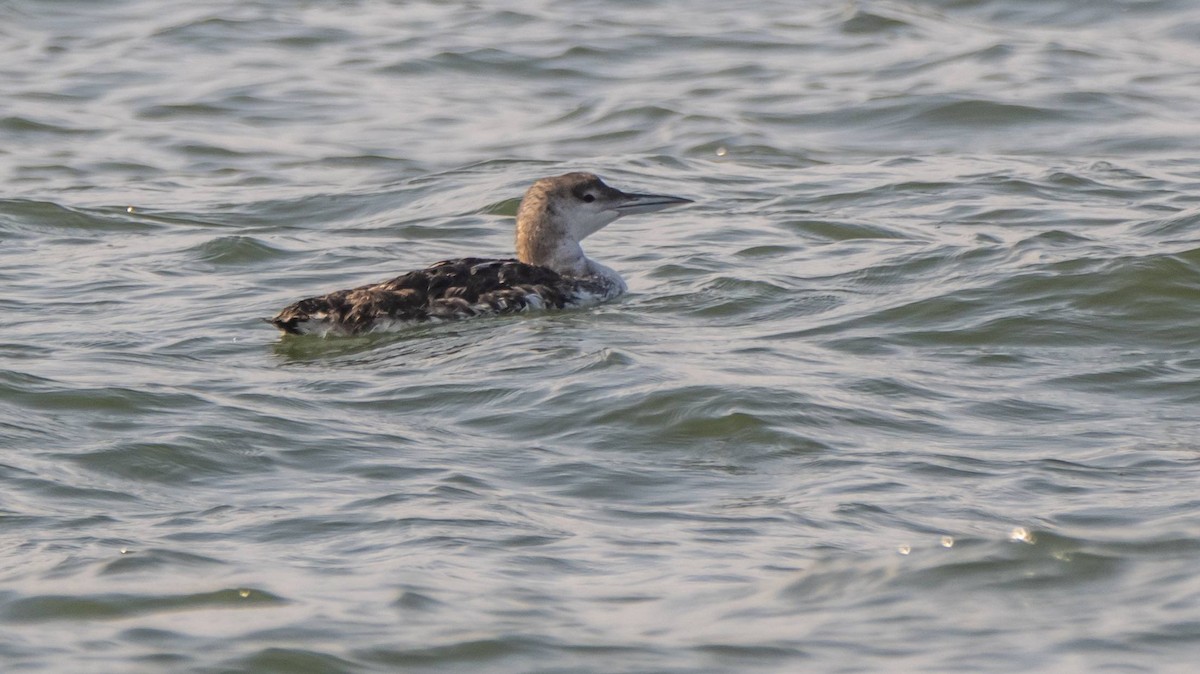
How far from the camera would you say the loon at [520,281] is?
9.84m

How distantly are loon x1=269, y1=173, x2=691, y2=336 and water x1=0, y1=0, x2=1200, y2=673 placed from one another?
14 cm

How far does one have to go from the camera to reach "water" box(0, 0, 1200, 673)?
5.98 m

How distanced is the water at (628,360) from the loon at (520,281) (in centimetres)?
14

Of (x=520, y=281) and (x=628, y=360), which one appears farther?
(x=520, y=281)

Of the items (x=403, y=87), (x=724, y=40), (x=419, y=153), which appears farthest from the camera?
(x=724, y=40)

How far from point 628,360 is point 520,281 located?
1.51 meters

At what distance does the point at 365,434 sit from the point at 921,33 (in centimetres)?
1152

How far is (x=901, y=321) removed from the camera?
9.95 m

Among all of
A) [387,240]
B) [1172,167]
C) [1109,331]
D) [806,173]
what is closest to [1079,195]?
[1172,167]

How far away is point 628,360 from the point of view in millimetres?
9180

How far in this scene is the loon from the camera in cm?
984

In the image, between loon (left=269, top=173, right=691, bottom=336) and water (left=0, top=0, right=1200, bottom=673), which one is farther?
loon (left=269, top=173, right=691, bottom=336)

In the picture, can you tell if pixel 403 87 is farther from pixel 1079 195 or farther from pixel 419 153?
pixel 1079 195

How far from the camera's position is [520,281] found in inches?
415
